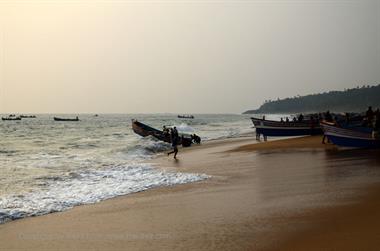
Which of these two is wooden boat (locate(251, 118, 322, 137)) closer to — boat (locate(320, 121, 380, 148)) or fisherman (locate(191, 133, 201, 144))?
fisherman (locate(191, 133, 201, 144))

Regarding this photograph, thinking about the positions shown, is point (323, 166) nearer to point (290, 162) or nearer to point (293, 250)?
point (290, 162)

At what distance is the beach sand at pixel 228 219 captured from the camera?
6945 millimetres

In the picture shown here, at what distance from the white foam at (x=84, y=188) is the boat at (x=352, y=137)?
9.93 metres

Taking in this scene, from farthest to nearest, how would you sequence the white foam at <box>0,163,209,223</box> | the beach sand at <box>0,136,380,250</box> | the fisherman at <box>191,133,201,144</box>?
the fisherman at <box>191,133,201,144</box>
the white foam at <box>0,163,209,223</box>
the beach sand at <box>0,136,380,250</box>

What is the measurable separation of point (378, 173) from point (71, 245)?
9330 millimetres

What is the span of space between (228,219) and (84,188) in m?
6.43

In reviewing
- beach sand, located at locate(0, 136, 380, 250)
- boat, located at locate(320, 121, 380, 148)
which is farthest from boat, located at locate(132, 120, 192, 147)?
beach sand, located at locate(0, 136, 380, 250)

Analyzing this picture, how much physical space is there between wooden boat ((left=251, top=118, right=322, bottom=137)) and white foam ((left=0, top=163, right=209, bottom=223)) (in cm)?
1874

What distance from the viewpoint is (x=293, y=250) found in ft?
21.0

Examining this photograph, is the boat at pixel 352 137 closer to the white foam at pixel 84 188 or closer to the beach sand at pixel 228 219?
the beach sand at pixel 228 219

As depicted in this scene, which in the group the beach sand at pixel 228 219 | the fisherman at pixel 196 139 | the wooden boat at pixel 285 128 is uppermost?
the wooden boat at pixel 285 128

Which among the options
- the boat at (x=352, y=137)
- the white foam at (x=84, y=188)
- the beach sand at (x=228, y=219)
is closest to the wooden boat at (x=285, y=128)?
the boat at (x=352, y=137)

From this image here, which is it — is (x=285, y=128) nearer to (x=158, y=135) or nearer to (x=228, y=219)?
(x=158, y=135)

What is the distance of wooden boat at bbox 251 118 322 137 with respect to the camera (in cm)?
3547
